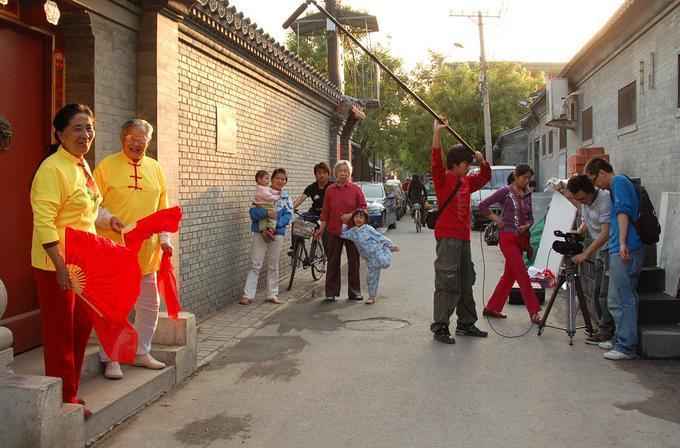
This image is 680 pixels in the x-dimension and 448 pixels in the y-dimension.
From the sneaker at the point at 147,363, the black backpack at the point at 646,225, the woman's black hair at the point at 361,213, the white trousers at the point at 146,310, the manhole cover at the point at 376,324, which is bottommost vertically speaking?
the manhole cover at the point at 376,324

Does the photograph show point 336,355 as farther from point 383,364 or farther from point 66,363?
point 66,363

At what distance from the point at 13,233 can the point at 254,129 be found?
4.90 m

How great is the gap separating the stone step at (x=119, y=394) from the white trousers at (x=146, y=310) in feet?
0.77

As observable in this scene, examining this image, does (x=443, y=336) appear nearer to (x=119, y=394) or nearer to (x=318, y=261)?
(x=119, y=394)

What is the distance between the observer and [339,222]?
338 inches

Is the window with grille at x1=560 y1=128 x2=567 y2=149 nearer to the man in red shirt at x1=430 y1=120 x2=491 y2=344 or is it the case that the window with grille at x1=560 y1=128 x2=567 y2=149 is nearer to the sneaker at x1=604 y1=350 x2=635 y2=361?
the man in red shirt at x1=430 y1=120 x2=491 y2=344

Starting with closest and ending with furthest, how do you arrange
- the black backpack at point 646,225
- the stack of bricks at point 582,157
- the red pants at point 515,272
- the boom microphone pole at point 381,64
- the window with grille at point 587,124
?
the boom microphone pole at point 381,64
the black backpack at point 646,225
the red pants at point 515,272
the stack of bricks at point 582,157
the window with grille at point 587,124

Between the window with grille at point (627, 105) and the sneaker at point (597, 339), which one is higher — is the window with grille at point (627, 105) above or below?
above

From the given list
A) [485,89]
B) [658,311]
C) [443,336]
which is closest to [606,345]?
[658,311]

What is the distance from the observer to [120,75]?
607 centimetres

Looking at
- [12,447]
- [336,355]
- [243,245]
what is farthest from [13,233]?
[243,245]

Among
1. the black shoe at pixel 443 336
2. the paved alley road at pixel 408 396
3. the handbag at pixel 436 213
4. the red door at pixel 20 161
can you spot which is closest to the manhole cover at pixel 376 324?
the paved alley road at pixel 408 396

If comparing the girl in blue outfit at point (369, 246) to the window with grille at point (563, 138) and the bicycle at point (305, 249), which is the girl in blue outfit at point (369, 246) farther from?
the window with grille at point (563, 138)

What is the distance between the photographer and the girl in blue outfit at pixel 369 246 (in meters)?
8.51
